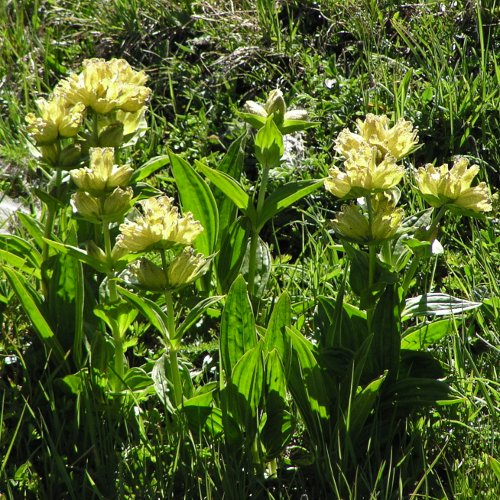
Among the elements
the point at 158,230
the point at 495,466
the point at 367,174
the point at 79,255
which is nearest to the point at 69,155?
the point at 79,255

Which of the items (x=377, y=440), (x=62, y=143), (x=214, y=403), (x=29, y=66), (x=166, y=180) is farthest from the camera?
(x=29, y=66)

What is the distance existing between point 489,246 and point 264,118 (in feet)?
3.44

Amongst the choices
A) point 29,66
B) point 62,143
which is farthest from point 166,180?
point 29,66

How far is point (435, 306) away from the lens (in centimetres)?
221

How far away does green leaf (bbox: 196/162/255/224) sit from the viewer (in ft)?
7.87

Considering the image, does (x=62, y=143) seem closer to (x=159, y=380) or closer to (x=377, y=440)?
(x=159, y=380)

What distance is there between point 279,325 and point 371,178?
477 mm

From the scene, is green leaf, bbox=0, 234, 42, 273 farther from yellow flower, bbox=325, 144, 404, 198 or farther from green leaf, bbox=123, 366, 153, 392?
yellow flower, bbox=325, 144, 404, 198

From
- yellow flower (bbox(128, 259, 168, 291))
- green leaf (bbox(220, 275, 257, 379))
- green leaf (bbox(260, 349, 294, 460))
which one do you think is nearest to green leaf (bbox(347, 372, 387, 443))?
green leaf (bbox(260, 349, 294, 460))

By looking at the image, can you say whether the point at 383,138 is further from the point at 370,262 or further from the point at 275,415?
the point at 275,415

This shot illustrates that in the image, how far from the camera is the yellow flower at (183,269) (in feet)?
6.63

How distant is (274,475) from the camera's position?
2.18 meters

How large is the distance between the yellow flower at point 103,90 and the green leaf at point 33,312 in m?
0.54

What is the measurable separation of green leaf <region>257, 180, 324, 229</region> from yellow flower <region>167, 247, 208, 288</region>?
1.48 ft
